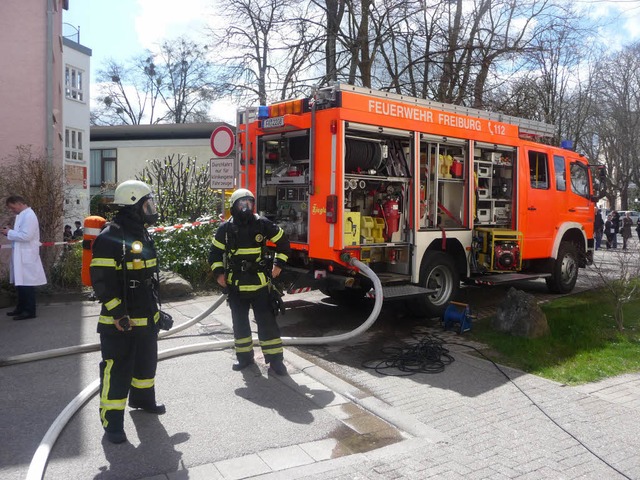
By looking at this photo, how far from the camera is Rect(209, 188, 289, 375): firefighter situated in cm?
527

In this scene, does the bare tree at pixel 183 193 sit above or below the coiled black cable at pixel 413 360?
above

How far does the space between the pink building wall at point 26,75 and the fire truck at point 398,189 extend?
6.01 m

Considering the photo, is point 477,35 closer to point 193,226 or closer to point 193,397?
point 193,226

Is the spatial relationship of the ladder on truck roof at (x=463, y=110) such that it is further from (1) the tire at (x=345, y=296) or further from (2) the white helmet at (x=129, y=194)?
(2) the white helmet at (x=129, y=194)

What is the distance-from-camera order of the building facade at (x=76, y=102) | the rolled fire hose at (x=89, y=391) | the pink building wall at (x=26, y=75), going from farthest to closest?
the building facade at (x=76, y=102) → the pink building wall at (x=26, y=75) → the rolled fire hose at (x=89, y=391)

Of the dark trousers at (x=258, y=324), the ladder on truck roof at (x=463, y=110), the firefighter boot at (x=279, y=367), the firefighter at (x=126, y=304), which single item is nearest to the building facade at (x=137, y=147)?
the ladder on truck roof at (x=463, y=110)

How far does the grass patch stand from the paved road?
0.90ft

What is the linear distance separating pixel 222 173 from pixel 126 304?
182 inches

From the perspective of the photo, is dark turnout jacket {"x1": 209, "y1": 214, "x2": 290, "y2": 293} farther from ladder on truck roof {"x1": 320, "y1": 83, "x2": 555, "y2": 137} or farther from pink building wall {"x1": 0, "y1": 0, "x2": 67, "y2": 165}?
pink building wall {"x1": 0, "y1": 0, "x2": 67, "y2": 165}

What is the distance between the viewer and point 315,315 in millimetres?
8039

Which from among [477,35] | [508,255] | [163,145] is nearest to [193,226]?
[508,255]

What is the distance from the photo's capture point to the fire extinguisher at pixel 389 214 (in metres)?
7.32

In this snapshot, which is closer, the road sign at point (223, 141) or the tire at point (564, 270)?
the road sign at point (223, 141)

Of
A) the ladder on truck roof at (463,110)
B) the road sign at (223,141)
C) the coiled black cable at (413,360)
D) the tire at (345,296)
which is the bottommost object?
the coiled black cable at (413,360)
